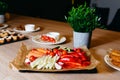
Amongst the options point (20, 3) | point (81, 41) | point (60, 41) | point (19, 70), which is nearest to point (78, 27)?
point (81, 41)

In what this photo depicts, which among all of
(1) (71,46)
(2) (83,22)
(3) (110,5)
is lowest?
(3) (110,5)

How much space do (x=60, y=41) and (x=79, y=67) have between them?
50cm

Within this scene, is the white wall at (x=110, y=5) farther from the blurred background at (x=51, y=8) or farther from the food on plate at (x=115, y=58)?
the food on plate at (x=115, y=58)

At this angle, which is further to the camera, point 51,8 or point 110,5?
point 110,5

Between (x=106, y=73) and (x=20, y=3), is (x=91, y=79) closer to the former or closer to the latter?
(x=106, y=73)

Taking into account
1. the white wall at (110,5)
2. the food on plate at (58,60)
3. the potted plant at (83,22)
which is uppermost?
the potted plant at (83,22)

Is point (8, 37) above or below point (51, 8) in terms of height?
above

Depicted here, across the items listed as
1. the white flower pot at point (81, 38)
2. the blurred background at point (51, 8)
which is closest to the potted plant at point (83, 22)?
the white flower pot at point (81, 38)

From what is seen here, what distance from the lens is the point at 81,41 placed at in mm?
1202

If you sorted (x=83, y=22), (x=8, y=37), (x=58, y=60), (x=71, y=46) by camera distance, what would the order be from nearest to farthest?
(x=58, y=60)
(x=83, y=22)
(x=71, y=46)
(x=8, y=37)

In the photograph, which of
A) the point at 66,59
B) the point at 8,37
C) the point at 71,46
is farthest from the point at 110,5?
the point at 66,59

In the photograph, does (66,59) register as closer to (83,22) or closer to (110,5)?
(83,22)

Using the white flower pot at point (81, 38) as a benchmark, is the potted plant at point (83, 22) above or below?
above

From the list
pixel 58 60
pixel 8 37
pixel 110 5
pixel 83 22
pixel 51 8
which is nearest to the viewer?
pixel 58 60
